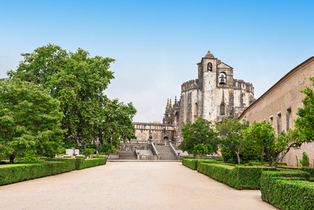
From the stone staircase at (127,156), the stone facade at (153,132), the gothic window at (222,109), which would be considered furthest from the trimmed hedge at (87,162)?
the gothic window at (222,109)

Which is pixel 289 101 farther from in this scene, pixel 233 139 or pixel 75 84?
pixel 75 84

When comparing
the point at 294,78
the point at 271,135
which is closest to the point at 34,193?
the point at 271,135

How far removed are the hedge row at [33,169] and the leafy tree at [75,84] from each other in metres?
4.44

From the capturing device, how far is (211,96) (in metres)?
60.7

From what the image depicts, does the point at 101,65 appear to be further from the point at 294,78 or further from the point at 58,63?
the point at 294,78

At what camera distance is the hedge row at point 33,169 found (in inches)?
465

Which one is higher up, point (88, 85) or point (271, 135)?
point (88, 85)

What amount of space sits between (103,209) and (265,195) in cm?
497

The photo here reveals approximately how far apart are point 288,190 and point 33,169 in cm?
1237

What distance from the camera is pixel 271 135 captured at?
12.8 m

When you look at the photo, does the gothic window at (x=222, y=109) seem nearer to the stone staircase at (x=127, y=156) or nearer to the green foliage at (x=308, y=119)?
the stone staircase at (x=127, y=156)

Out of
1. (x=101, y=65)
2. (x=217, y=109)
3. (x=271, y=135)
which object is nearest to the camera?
(x=271, y=135)

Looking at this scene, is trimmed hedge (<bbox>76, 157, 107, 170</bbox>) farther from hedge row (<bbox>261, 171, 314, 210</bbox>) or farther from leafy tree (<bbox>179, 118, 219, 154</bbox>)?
hedge row (<bbox>261, 171, 314, 210</bbox>)

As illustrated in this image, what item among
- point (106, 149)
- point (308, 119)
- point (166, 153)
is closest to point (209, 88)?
point (166, 153)
